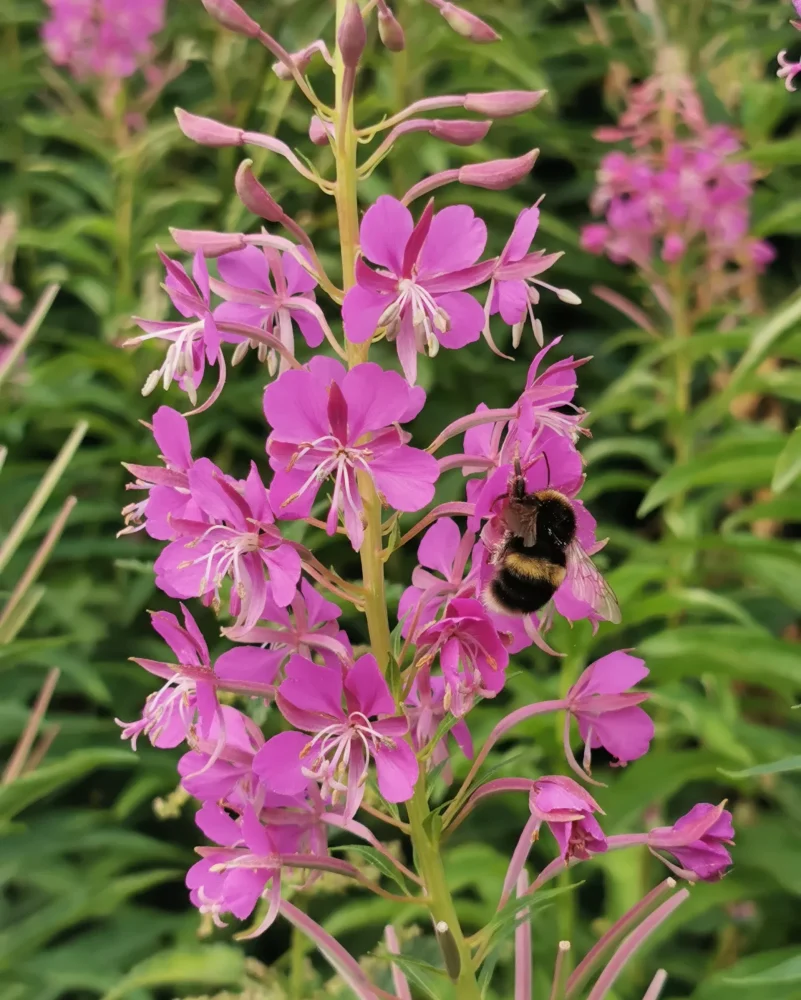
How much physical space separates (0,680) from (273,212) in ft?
5.95

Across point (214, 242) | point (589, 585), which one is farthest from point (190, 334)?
point (589, 585)

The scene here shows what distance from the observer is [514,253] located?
3.91 feet

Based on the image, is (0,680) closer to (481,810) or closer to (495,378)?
(481,810)

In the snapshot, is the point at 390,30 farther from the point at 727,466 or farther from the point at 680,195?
the point at 680,195

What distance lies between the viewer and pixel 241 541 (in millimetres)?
1058

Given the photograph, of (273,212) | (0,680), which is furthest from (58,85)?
(273,212)

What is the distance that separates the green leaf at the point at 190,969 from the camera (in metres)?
1.98

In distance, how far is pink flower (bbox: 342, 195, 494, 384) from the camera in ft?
3.46

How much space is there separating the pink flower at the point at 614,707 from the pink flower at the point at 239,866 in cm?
37

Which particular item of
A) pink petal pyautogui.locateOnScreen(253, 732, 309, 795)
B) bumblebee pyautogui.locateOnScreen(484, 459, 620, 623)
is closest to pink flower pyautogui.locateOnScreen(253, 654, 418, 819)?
pink petal pyautogui.locateOnScreen(253, 732, 309, 795)

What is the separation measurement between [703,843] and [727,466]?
1058 mm

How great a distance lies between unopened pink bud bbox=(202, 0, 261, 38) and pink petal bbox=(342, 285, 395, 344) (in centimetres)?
40

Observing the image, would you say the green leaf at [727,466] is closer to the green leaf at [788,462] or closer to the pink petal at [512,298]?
the green leaf at [788,462]

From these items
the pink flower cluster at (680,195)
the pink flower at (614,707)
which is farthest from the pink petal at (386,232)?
the pink flower cluster at (680,195)
